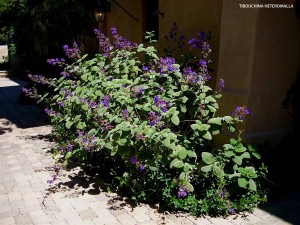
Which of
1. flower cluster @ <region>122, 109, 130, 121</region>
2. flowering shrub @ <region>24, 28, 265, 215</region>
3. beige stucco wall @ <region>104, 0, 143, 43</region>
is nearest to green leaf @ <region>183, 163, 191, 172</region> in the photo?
flowering shrub @ <region>24, 28, 265, 215</region>

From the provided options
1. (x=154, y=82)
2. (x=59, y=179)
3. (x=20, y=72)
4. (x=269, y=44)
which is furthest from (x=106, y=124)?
(x=20, y=72)

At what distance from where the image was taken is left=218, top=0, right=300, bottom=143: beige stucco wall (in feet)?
13.8

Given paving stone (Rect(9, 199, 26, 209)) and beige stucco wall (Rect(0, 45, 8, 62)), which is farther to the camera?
beige stucco wall (Rect(0, 45, 8, 62))

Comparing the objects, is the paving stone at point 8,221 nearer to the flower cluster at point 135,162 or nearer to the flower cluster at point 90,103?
the flower cluster at point 135,162

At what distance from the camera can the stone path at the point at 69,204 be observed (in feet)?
11.6

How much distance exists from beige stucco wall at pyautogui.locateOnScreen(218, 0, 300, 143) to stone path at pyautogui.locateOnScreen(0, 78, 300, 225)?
1.11 m

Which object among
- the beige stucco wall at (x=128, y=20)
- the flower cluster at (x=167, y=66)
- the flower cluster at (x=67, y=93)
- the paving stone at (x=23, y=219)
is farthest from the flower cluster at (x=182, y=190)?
the beige stucco wall at (x=128, y=20)

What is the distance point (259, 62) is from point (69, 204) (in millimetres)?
2979

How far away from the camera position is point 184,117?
4.08 metres

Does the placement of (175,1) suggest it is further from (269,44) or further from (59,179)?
(59,179)

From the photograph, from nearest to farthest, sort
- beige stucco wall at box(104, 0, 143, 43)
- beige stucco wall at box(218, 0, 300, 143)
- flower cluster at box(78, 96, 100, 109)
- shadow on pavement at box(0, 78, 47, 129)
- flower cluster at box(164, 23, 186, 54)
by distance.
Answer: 1. beige stucco wall at box(218, 0, 300, 143)
2. flower cluster at box(78, 96, 100, 109)
3. flower cluster at box(164, 23, 186, 54)
4. beige stucco wall at box(104, 0, 143, 43)
5. shadow on pavement at box(0, 78, 47, 129)

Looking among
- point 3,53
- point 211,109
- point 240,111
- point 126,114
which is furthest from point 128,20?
point 3,53

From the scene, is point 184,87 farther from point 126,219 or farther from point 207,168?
point 126,219

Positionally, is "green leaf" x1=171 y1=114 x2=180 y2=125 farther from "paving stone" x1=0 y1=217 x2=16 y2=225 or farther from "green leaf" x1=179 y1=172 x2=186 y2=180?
"paving stone" x1=0 y1=217 x2=16 y2=225
